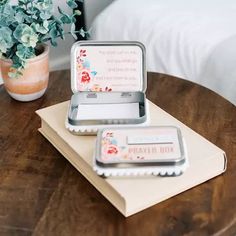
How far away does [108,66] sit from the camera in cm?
84

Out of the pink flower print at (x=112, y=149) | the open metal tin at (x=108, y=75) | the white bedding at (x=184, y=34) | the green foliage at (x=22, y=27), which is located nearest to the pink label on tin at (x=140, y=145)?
the pink flower print at (x=112, y=149)

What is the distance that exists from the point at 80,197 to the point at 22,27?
0.33 m

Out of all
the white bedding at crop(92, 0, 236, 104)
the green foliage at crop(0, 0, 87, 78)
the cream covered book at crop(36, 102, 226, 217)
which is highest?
the green foliage at crop(0, 0, 87, 78)

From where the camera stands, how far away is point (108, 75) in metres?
0.84

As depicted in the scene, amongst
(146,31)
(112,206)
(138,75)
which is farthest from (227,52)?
(112,206)

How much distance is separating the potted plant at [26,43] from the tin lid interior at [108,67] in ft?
0.29

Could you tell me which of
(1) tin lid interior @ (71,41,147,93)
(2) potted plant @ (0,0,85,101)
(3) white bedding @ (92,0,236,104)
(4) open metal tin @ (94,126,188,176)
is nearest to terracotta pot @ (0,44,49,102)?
(2) potted plant @ (0,0,85,101)

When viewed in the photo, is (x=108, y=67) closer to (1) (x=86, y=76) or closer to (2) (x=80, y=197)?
(1) (x=86, y=76)

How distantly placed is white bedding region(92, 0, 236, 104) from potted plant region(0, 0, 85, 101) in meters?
0.37

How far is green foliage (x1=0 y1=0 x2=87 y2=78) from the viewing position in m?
0.84

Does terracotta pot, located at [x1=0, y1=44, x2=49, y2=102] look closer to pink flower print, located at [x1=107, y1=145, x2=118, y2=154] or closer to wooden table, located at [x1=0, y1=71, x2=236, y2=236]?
wooden table, located at [x1=0, y1=71, x2=236, y2=236]

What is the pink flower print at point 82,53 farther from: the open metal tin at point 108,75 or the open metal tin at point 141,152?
the open metal tin at point 141,152

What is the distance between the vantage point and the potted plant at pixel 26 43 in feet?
2.78

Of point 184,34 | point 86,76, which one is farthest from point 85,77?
point 184,34
